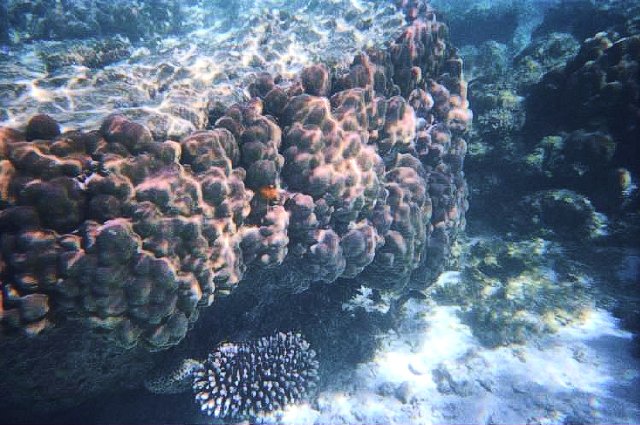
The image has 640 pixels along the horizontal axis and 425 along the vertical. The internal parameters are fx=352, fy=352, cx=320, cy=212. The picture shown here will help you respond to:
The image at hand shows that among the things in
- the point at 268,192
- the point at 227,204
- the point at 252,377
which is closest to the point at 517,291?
the point at 252,377

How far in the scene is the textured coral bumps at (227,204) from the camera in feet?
9.82

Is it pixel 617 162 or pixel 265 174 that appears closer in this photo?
pixel 265 174

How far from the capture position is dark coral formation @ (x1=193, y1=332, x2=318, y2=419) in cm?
474

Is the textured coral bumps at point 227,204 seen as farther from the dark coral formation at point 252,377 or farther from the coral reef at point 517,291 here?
the coral reef at point 517,291

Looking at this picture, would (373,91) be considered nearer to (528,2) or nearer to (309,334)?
(309,334)

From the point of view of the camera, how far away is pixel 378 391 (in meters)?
6.41

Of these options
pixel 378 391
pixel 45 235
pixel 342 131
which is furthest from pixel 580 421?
pixel 45 235

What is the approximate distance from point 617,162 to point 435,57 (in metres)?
4.23

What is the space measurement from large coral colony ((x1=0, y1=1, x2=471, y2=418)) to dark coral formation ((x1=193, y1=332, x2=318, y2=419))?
36.9 inches

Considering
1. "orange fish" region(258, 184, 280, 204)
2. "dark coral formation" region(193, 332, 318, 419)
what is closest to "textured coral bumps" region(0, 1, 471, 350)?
"orange fish" region(258, 184, 280, 204)

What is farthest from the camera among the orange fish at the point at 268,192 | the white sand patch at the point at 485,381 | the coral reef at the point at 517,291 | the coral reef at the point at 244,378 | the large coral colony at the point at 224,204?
the coral reef at the point at 517,291

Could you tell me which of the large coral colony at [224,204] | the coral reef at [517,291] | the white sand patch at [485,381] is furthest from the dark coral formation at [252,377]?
the coral reef at [517,291]

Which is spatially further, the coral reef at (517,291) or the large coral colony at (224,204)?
the coral reef at (517,291)

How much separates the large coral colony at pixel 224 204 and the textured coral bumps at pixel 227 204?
0.01m
